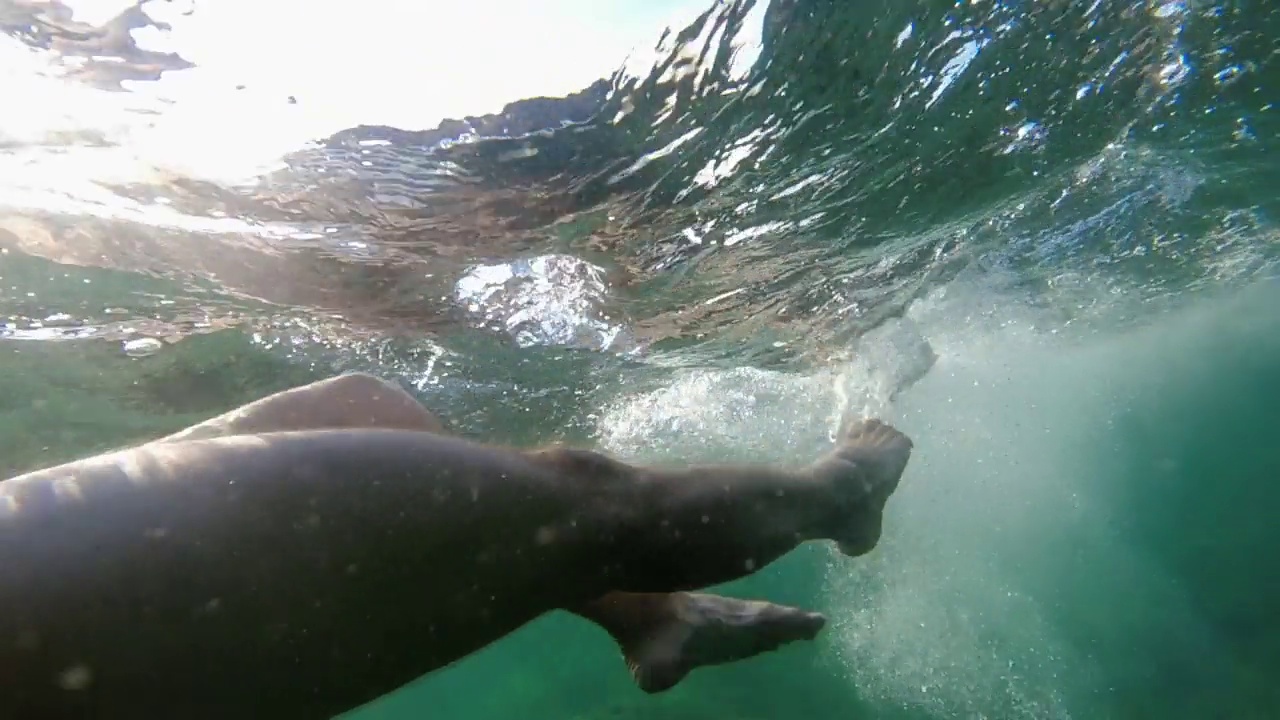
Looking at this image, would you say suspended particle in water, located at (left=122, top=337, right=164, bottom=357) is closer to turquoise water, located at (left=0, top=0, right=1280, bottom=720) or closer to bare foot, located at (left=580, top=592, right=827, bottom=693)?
turquoise water, located at (left=0, top=0, right=1280, bottom=720)

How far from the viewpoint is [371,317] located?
1127 cm

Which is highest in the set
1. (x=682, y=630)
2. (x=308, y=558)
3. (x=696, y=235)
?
(x=308, y=558)

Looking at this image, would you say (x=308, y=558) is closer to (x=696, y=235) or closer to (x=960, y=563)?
(x=696, y=235)

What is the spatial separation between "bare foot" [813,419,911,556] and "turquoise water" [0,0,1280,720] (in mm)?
4385

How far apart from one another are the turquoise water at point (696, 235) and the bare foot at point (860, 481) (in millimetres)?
4385

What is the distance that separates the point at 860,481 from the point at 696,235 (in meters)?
7.22

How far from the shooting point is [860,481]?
168 inches

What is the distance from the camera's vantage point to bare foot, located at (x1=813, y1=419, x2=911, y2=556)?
411cm

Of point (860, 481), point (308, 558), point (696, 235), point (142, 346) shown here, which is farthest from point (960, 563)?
point (308, 558)

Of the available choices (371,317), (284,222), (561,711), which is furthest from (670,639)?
(561,711)

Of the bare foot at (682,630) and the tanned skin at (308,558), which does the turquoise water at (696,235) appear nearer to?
the tanned skin at (308,558)

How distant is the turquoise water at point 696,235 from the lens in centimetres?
746

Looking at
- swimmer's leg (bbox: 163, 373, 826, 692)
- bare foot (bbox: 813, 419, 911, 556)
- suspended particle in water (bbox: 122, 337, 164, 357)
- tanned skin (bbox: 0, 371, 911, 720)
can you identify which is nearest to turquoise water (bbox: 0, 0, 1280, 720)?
suspended particle in water (bbox: 122, 337, 164, 357)

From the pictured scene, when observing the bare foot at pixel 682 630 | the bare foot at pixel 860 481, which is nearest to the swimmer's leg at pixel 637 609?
the bare foot at pixel 682 630
